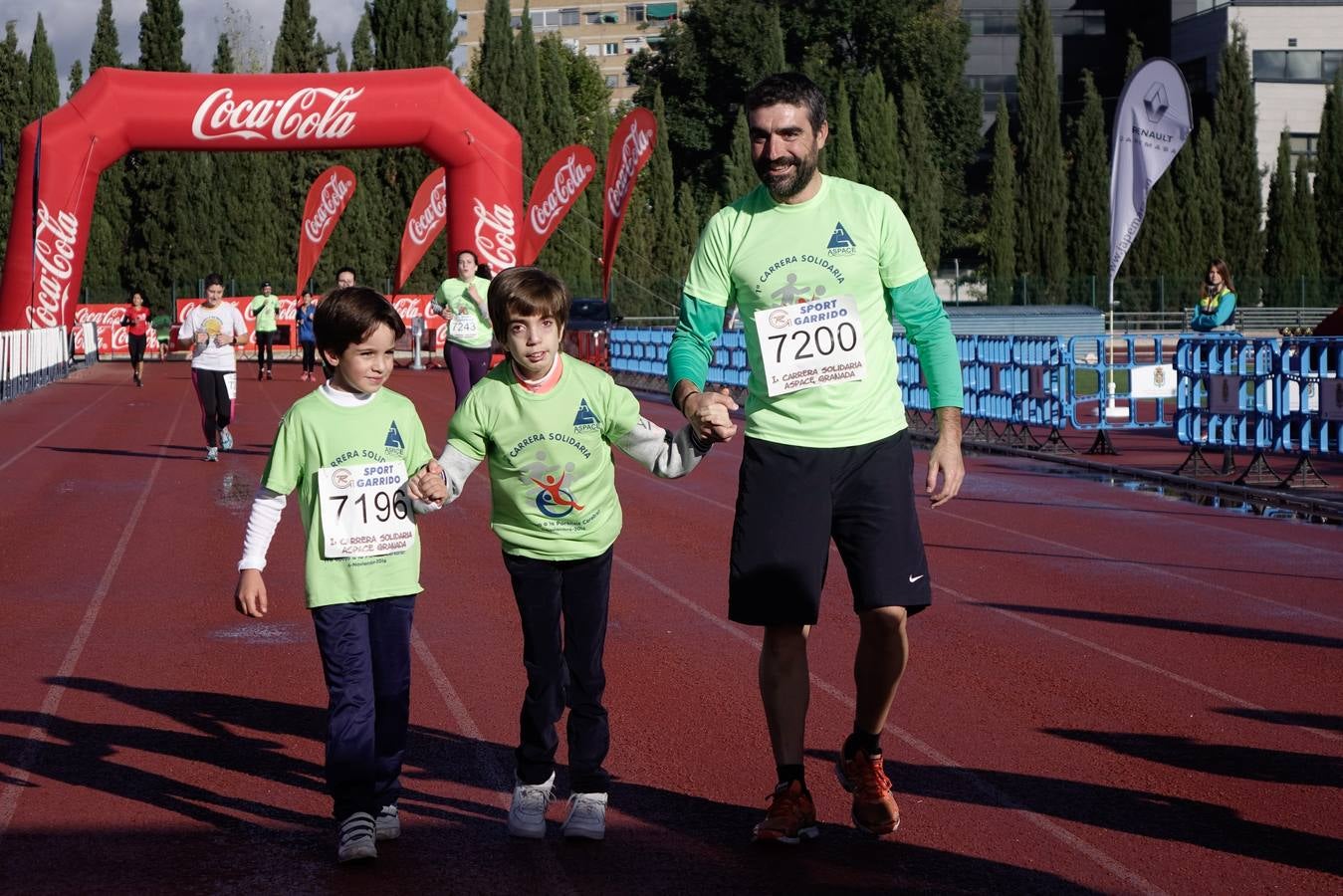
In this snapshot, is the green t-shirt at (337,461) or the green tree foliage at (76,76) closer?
the green t-shirt at (337,461)

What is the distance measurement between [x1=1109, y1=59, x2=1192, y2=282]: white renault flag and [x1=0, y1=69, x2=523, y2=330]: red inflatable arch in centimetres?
1417

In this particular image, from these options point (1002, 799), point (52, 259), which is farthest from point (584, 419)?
point (52, 259)

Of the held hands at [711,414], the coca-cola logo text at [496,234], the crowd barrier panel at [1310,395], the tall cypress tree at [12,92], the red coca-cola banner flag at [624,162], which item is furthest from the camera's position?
the tall cypress tree at [12,92]

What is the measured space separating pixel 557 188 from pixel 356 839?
28.1 meters

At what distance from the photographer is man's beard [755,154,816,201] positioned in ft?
15.5

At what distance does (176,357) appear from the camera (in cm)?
4797

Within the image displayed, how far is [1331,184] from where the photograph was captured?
5784 centimetres

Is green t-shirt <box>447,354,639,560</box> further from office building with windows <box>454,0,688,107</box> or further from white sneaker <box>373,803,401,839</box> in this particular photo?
office building with windows <box>454,0,688,107</box>

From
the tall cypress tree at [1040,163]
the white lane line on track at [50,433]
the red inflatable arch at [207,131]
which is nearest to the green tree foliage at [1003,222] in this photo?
the tall cypress tree at [1040,163]

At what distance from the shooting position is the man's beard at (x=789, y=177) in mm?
4711

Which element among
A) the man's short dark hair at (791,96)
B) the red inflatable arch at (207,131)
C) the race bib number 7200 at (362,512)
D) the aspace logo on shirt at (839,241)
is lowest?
the race bib number 7200 at (362,512)

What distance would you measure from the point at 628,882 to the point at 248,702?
2.66m

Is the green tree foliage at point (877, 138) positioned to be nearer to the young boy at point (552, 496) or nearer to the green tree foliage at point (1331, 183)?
the green tree foliage at point (1331, 183)

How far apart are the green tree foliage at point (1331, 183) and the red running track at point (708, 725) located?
49.6 m
